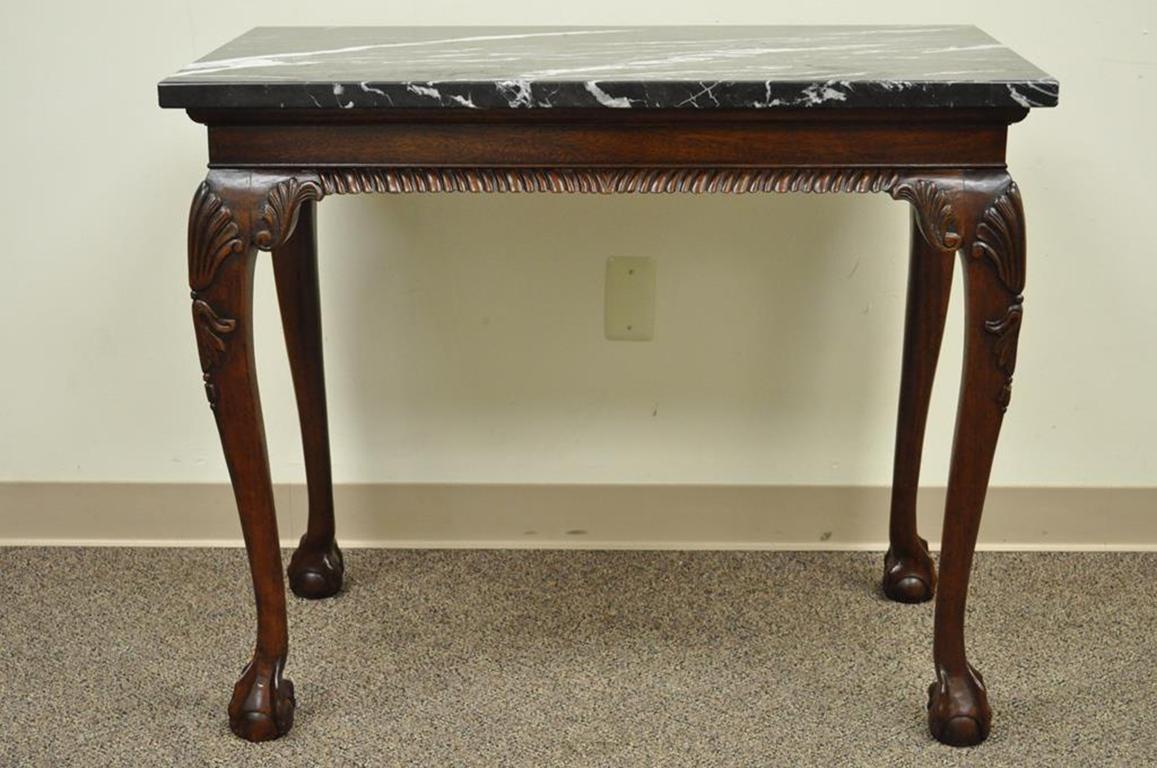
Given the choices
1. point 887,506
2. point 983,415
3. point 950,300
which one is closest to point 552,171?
point 983,415

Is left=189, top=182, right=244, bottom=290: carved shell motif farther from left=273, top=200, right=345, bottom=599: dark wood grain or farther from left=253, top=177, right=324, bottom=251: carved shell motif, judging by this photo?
left=273, top=200, right=345, bottom=599: dark wood grain

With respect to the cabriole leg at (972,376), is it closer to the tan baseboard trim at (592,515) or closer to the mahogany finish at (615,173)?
the mahogany finish at (615,173)

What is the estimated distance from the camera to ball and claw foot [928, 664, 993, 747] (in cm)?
151

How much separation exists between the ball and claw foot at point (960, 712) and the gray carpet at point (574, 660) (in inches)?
0.9

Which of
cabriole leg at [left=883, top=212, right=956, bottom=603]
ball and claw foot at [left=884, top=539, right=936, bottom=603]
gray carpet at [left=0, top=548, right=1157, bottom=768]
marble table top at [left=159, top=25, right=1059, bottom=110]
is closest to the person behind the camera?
marble table top at [left=159, top=25, right=1059, bottom=110]

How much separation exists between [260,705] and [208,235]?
502mm

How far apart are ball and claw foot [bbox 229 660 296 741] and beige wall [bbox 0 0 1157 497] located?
48 cm

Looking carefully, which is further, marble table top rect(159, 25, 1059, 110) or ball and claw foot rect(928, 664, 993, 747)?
ball and claw foot rect(928, 664, 993, 747)

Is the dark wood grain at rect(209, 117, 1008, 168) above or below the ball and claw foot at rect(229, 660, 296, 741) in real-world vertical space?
above

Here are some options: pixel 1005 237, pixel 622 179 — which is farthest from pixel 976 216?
pixel 622 179

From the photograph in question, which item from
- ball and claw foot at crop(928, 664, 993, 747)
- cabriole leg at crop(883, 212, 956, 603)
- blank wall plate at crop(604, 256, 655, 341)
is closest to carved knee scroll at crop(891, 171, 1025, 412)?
A: cabriole leg at crop(883, 212, 956, 603)

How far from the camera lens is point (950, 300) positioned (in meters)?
1.87

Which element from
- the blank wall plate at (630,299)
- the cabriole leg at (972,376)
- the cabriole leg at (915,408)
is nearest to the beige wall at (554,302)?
the blank wall plate at (630,299)

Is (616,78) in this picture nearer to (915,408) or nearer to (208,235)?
(208,235)
